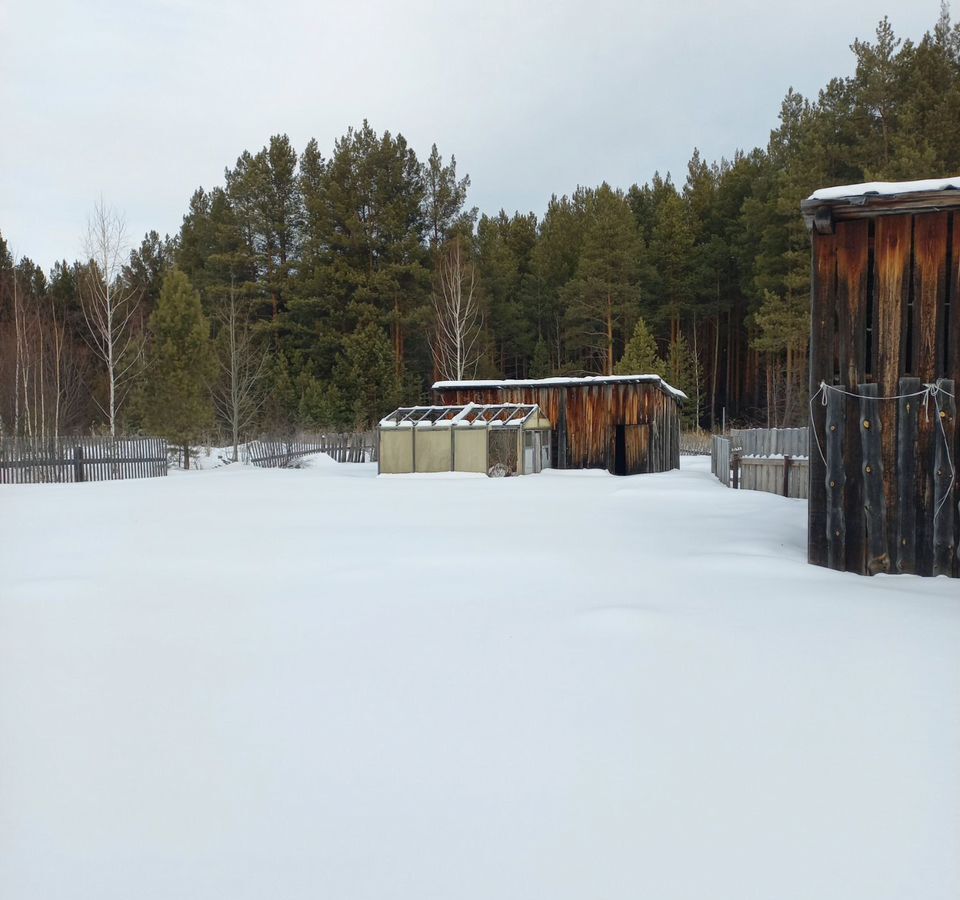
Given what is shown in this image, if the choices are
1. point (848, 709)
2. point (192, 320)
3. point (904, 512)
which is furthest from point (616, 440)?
point (848, 709)

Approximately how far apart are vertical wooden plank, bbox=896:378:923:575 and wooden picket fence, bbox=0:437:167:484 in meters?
23.9

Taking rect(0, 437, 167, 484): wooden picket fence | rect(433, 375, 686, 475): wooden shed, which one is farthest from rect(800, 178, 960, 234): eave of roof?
rect(0, 437, 167, 484): wooden picket fence

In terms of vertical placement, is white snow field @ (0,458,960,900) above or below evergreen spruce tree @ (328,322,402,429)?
below

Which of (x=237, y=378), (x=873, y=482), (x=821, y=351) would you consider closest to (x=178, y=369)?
(x=237, y=378)

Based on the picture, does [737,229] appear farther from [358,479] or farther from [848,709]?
[848,709]

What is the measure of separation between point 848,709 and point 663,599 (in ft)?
8.32

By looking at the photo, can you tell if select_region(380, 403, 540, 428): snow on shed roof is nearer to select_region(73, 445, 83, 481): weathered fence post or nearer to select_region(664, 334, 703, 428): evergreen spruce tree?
select_region(73, 445, 83, 481): weathered fence post

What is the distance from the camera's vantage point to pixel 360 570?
8.35 m

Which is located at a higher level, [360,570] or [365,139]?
[365,139]

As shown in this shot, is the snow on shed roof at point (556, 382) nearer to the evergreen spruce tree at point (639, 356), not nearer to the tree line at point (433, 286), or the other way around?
the tree line at point (433, 286)

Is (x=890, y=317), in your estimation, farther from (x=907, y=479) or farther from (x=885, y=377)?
(x=907, y=479)

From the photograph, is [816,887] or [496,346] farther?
[496,346]

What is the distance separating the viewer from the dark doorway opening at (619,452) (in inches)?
1111

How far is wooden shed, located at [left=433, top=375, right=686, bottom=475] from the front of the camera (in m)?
28.0
